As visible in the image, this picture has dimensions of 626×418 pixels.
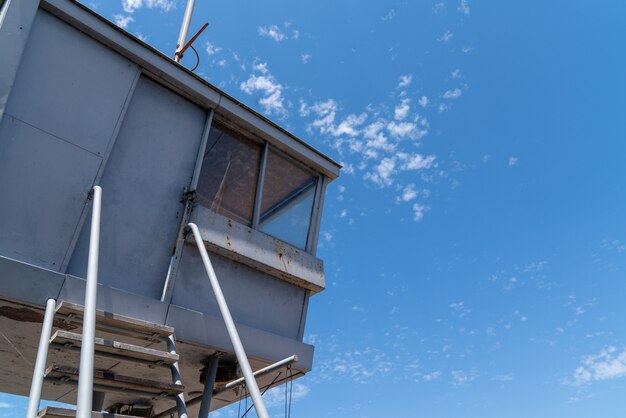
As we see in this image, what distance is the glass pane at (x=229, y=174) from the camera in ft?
20.9

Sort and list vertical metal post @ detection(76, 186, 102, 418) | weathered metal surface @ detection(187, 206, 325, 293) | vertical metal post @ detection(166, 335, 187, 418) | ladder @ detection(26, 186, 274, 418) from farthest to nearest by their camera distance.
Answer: weathered metal surface @ detection(187, 206, 325, 293), vertical metal post @ detection(166, 335, 187, 418), ladder @ detection(26, 186, 274, 418), vertical metal post @ detection(76, 186, 102, 418)

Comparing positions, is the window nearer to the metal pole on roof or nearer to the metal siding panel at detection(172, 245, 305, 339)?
the metal siding panel at detection(172, 245, 305, 339)

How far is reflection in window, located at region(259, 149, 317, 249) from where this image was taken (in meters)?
6.79

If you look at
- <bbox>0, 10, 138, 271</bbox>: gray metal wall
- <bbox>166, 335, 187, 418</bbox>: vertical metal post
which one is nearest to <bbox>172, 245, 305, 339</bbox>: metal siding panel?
<bbox>166, 335, 187, 418</bbox>: vertical metal post

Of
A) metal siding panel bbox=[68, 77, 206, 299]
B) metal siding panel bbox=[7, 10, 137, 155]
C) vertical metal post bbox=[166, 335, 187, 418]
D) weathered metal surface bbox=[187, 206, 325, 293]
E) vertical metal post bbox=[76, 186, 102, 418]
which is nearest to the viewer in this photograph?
vertical metal post bbox=[76, 186, 102, 418]

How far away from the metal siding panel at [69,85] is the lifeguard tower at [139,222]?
0.01 meters

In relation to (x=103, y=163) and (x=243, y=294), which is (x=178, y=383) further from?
(x=103, y=163)

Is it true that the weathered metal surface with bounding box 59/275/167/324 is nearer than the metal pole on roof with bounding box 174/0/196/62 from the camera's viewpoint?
Yes

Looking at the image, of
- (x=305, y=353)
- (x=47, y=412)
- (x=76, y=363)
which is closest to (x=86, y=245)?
(x=76, y=363)

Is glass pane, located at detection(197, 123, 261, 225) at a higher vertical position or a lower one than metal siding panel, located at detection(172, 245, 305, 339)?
higher

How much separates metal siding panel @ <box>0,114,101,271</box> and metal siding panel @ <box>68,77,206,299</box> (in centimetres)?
22

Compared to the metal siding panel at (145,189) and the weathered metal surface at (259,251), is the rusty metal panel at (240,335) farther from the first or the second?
the weathered metal surface at (259,251)

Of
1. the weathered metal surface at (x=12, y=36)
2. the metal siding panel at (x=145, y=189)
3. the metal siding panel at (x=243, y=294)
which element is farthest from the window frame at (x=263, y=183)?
the weathered metal surface at (x=12, y=36)

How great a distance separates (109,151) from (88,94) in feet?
2.10
